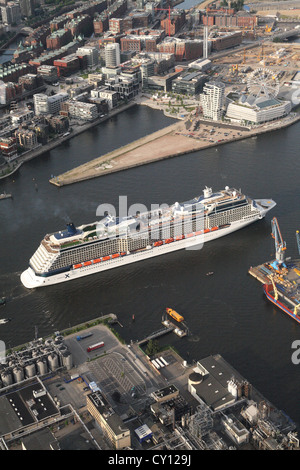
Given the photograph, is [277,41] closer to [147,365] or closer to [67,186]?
[67,186]

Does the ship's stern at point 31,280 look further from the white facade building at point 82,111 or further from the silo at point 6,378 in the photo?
the white facade building at point 82,111

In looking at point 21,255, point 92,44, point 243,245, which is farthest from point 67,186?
point 92,44

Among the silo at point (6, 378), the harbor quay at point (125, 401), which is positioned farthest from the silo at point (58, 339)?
the silo at point (6, 378)

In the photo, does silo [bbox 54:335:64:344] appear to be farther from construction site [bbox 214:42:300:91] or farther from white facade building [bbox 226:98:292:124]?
construction site [bbox 214:42:300:91]

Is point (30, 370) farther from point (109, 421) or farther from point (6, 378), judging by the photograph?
point (109, 421)

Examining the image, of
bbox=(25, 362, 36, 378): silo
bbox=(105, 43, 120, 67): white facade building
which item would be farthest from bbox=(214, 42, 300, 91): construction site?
→ bbox=(25, 362, 36, 378): silo

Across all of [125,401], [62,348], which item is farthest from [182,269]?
[125,401]
